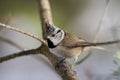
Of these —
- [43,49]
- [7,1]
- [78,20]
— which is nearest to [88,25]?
[78,20]

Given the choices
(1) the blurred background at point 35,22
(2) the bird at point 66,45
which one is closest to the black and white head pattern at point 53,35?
(2) the bird at point 66,45

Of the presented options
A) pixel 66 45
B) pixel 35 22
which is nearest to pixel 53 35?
pixel 66 45

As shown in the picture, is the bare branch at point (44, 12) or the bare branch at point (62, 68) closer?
the bare branch at point (62, 68)

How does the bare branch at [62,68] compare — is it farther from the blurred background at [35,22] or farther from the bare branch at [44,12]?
the blurred background at [35,22]

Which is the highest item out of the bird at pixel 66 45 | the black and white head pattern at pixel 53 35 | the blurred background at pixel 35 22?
the black and white head pattern at pixel 53 35

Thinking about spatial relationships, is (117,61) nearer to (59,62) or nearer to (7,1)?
(59,62)

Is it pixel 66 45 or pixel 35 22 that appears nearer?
pixel 66 45

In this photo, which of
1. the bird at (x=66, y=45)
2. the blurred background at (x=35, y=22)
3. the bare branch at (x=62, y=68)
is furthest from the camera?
the blurred background at (x=35, y=22)

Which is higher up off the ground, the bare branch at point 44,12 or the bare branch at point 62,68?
the bare branch at point 44,12

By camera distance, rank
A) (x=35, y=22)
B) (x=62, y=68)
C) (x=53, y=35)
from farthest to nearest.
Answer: (x=35, y=22), (x=53, y=35), (x=62, y=68)

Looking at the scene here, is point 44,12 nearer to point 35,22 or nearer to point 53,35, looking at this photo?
point 53,35

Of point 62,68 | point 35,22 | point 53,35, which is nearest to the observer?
point 62,68
